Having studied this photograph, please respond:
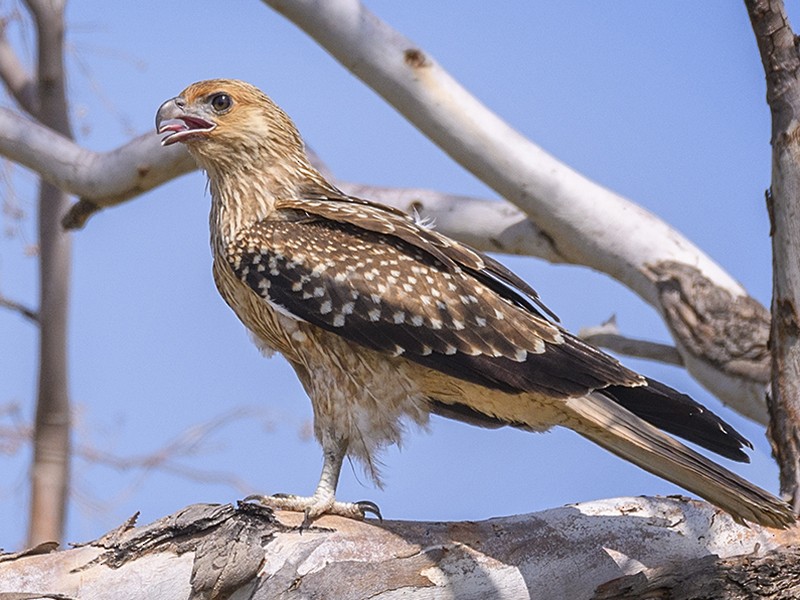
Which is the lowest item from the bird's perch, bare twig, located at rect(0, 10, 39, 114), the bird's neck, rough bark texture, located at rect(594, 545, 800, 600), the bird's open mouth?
rough bark texture, located at rect(594, 545, 800, 600)

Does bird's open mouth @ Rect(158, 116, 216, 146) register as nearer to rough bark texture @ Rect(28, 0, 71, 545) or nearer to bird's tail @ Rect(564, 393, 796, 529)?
bird's tail @ Rect(564, 393, 796, 529)

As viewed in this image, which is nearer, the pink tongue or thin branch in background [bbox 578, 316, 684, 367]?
the pink tongue

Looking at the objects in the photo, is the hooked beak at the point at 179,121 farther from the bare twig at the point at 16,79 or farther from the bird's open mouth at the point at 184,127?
the bare twig at the point at 16,79

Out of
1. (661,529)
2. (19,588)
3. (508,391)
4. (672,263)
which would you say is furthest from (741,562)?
(672,263)

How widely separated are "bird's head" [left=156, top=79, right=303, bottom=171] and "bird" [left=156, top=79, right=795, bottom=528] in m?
0.01

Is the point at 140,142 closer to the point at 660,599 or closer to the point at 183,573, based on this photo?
the point at 183,573

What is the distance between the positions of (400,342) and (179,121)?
4.93ft

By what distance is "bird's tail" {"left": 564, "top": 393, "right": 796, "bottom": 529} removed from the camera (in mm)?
3746

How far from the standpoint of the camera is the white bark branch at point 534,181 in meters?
6.30

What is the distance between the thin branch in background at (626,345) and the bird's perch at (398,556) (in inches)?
121

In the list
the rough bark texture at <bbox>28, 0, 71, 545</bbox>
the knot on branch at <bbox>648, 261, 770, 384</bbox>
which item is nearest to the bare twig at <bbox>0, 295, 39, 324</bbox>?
the rough bark texture at <bbox>28, 0, 71, 545</bbox>

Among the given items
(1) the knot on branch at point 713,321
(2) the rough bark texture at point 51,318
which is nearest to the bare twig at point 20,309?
(2) the rough bark texture at point 51,318

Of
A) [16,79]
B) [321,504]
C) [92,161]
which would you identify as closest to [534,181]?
[92,161]

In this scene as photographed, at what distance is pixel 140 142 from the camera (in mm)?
6984
